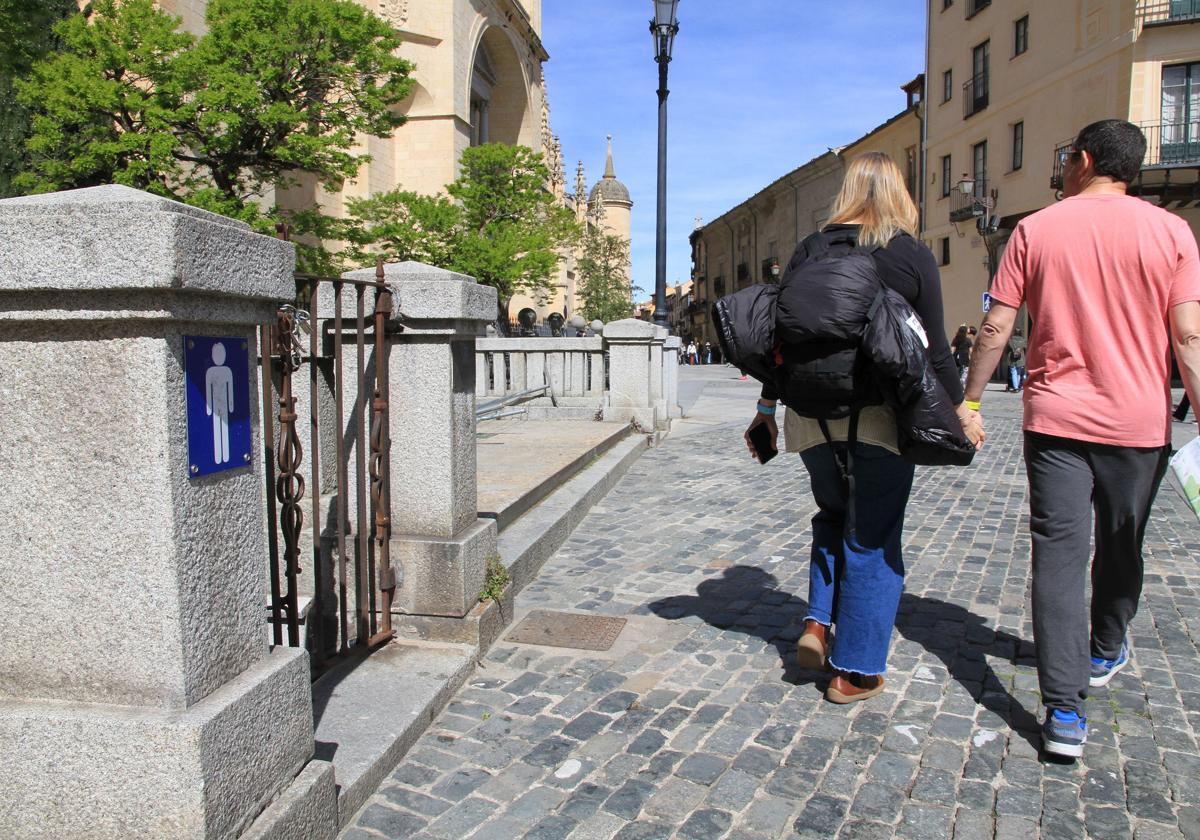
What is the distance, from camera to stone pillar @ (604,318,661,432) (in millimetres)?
11258

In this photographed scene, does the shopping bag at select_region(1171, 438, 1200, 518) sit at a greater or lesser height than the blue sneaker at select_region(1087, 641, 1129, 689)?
greater

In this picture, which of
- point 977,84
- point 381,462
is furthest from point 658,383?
point 977,84

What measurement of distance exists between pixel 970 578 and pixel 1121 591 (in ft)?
5.89

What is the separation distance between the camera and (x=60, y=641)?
188 centimetres

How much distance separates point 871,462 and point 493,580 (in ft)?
5.96

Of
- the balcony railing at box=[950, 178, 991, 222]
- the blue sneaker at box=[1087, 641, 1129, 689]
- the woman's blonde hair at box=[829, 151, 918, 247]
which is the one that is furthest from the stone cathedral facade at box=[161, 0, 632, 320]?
the blue sneaker at box=[1087, 641, 1129, 689]

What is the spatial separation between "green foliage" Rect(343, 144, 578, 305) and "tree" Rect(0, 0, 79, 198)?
715 cm

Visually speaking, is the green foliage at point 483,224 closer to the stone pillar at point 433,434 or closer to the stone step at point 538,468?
the stone step at point 538,468

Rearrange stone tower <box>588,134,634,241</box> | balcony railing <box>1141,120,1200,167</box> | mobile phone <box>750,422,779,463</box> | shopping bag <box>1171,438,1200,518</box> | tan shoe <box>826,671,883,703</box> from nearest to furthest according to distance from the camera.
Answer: shopping bag <box>1171,438,1200,518</box> < tan shoe <box>826,671,883,703</box> < mobile phone <box>750,422,779,463</box> < balcony railing <box>1141,120,1200,167</box> < stone tower <box>588,134,634,241</box>

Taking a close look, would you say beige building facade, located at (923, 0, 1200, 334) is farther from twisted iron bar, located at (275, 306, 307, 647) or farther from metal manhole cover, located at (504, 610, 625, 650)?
twisted iron bar, located at (275, 306, 307, 647)

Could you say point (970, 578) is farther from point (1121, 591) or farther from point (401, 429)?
point (401, 429)

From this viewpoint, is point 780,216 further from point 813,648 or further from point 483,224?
point 813,648

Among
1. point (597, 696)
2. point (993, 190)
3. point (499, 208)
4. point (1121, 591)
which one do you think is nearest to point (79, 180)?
point (499, 208)

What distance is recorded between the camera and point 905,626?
13.8 feet
